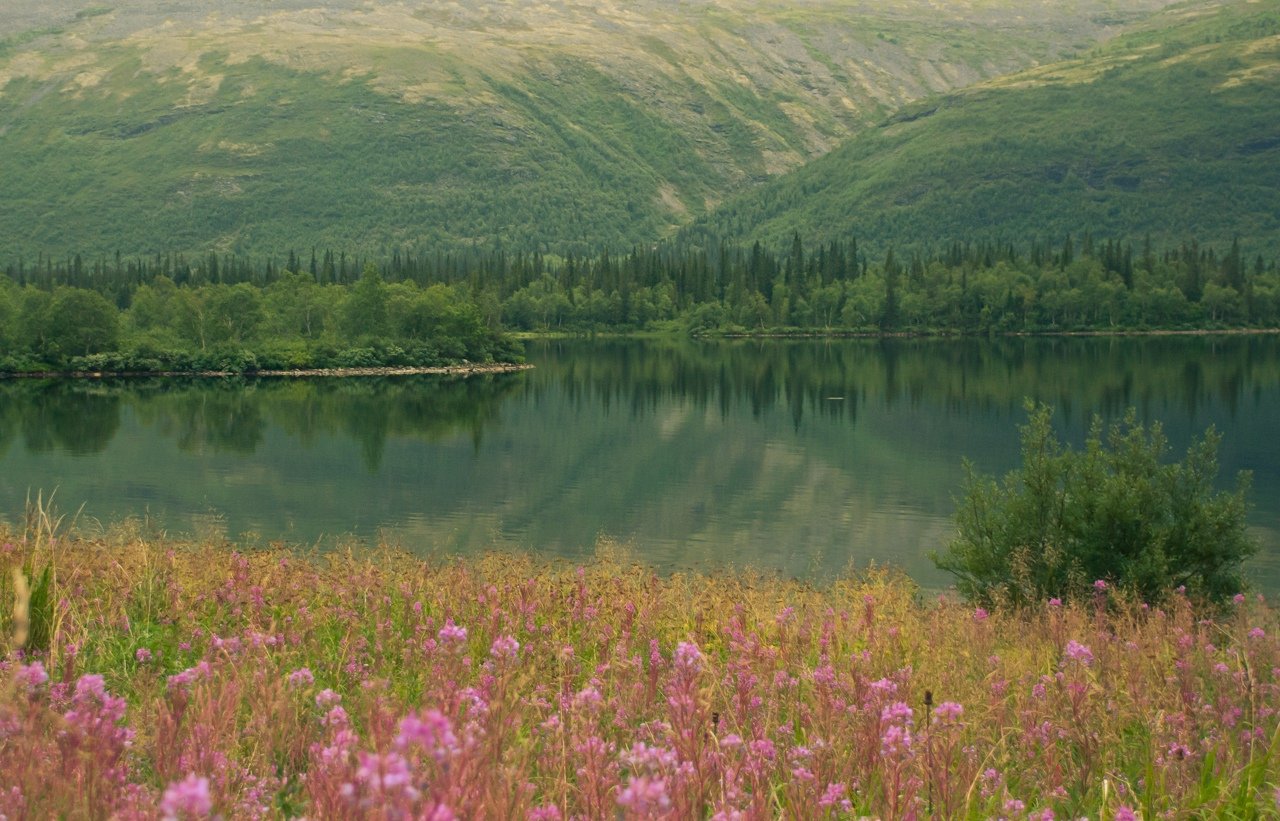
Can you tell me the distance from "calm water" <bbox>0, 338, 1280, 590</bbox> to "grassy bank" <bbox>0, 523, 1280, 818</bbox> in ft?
35.1

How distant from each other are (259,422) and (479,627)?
71583 millimetres

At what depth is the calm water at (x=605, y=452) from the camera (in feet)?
141

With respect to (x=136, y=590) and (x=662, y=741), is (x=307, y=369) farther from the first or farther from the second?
(x=662, y=741)

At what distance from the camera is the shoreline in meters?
125

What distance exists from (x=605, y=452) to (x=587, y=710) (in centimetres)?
6042

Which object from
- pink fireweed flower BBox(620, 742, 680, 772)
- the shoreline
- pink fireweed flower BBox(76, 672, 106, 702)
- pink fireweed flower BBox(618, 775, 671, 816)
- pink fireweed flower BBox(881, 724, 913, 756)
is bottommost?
the shoreline

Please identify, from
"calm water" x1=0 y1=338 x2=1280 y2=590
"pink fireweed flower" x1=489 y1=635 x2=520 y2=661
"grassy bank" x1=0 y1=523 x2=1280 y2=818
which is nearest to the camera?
"grassy bank" x1=0 y1=523 x2=1280 y2=818

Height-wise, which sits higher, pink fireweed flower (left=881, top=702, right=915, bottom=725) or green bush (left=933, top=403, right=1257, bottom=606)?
pink fireweed flower (left=881, top=702, right=915, bottom=725)

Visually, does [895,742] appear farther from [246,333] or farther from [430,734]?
[246,333]

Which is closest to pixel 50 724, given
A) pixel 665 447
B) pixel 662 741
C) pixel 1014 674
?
pixel 662 741

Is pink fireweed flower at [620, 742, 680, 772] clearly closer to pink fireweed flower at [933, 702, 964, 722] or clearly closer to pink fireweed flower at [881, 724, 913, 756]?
pink fireweed flower at [881, 724, 913, 756]

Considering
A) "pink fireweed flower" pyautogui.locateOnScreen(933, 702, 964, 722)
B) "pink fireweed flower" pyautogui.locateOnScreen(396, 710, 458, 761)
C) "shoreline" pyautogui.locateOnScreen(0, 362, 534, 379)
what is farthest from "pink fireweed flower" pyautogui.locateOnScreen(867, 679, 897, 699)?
"shoreline" pyautogui.locateOnScreen(0, 362, 534, 379)

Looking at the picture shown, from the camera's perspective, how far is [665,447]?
6931cm

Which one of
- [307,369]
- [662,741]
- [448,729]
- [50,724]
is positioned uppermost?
[448,729]
